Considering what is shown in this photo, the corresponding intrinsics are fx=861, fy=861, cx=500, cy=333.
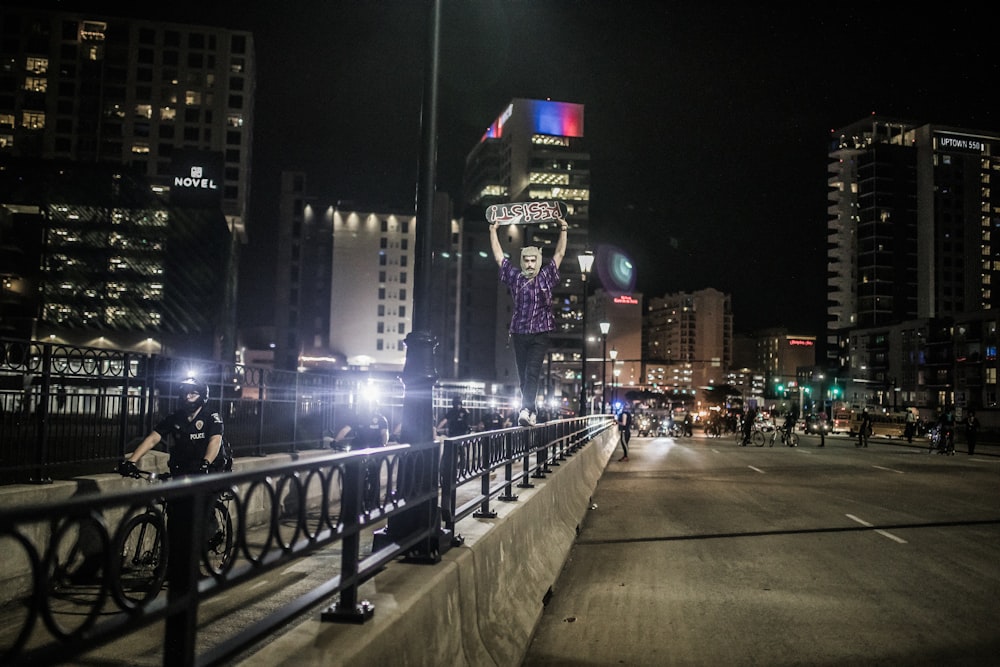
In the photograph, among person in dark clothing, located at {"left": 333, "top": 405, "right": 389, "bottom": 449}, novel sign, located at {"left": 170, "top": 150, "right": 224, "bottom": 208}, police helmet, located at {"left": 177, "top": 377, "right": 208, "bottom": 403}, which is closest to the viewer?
police helmet, located at {"left": 177, "top": 377, "right": 208, "bottom": 403}

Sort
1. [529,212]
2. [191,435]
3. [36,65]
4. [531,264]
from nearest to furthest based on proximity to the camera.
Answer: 1. [191,435]
2. [529,212]
3. [531,264]
4. [36,65]

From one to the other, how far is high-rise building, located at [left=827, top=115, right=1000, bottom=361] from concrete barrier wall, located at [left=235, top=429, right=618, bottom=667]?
490 feet

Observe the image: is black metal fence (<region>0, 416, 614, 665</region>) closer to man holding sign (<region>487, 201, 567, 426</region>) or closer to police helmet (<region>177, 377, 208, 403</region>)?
police helmet (<region>177, 377, 208, 403</region>)

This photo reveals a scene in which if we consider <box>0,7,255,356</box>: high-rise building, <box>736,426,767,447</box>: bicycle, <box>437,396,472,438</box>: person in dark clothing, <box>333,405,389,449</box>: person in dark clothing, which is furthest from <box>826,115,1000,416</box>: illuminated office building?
<box>333,405,389,449</box>: person in dark clothing

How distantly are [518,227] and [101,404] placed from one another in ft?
444

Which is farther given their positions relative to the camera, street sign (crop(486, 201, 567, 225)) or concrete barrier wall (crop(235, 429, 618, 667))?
street sign (crop(486, 201, 567, 225))

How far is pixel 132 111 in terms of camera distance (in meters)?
118

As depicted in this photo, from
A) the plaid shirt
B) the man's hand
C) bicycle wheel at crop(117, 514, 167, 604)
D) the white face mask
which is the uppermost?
the white face mask

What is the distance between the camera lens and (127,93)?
118m

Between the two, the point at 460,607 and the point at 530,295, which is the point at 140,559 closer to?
the point at 460,607

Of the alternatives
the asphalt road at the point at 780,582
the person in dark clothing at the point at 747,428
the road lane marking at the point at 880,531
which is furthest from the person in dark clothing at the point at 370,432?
the person in dark clothing at the point at 747,428

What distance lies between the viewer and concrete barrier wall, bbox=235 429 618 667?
367 centimetres

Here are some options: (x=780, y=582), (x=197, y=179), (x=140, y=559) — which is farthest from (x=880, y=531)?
(x=197, y=179)

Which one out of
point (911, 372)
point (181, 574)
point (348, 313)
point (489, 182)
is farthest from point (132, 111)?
point (181, 574)
